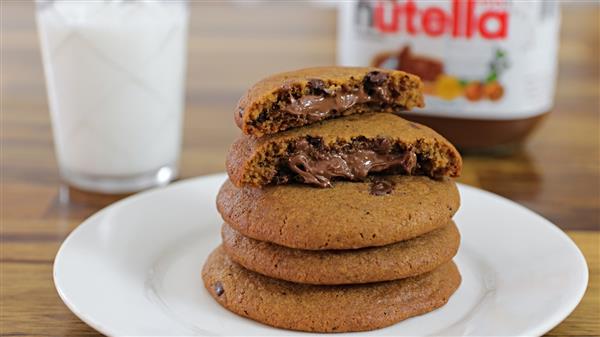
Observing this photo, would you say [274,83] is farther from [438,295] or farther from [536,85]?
[536,85]

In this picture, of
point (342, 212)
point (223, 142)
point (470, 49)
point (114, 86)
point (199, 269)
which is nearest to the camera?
point (342, 212)

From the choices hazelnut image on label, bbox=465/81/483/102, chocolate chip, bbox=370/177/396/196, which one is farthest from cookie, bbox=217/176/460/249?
hazelnut image on label, bbox=465/81/483/102

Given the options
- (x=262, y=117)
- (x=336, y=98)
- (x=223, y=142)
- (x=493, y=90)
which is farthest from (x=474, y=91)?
(x=262, y=117)

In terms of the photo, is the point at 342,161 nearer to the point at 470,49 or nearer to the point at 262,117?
the point at 262,117

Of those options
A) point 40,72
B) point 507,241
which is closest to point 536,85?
point 507,241

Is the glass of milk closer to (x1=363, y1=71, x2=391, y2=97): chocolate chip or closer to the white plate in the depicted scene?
the white plate

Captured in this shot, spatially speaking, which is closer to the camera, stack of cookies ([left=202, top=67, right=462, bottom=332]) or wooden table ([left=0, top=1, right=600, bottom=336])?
stack of cookies ([left=202, top=67, right=462, bottom=332])
